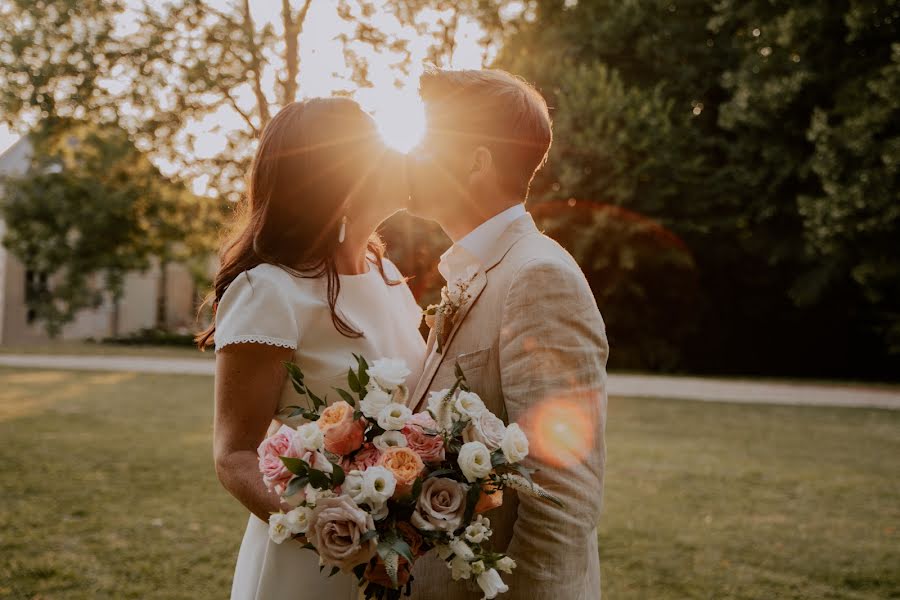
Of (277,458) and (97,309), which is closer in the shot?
(277,458)

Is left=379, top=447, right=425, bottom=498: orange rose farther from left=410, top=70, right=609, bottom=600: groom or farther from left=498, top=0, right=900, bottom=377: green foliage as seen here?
left=498, top=0, right=900, bottom=377: green foliage

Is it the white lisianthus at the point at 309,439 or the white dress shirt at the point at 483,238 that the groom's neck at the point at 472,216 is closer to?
the white dress shirt at the point at 483,238

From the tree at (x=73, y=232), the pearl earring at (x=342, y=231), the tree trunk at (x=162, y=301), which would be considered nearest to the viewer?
the pearl earring at (x=342, y=231)

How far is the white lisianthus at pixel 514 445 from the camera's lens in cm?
197

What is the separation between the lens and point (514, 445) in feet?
6.47

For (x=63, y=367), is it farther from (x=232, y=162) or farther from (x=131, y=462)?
(x=131, y=462)

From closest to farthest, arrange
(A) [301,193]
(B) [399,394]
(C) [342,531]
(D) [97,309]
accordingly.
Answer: (C) [342,531] → (B) [399,394] → (A) [301,193] → (D) [97,309]

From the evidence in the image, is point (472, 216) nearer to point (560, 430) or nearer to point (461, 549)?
point (560, 430)

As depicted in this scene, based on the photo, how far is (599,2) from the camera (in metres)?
28.2

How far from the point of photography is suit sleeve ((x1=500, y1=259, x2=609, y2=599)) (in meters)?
2.21

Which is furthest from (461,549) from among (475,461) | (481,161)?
(481,161)

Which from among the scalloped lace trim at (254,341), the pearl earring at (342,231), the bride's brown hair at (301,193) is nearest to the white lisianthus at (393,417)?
the scalloped lace trim at (254,341)

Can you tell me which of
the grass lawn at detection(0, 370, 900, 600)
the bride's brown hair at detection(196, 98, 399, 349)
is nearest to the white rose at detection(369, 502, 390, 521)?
the bride's brown hair at detection(196, 98, 399, 349)

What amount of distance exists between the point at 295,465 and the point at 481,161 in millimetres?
1124
